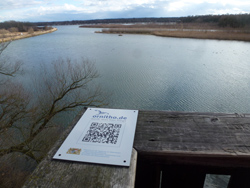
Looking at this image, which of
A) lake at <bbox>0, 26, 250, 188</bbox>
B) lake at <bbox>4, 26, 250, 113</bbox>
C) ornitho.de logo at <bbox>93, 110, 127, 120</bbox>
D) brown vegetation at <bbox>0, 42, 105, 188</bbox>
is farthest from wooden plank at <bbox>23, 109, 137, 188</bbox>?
lake at <bbox>4, 26, 250, 113</bbox>

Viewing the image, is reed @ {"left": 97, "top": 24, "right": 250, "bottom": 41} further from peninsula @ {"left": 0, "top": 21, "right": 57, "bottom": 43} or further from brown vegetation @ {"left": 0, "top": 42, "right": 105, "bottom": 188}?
brown vegetation @ {"left": 0, "top": 42, "right": 105, "bottom": 188}

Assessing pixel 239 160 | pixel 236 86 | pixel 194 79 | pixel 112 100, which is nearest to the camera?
pixel 239 160

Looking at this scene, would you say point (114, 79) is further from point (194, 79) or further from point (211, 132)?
point (211, 132)

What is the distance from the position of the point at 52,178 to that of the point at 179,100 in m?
→ 6.44

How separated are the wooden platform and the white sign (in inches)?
1.1

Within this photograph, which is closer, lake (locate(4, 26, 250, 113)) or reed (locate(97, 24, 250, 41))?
lake (locate(4, 26, 250, 113))

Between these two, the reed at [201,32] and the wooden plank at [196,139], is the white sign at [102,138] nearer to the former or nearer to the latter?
the wooden plank at [196,139]

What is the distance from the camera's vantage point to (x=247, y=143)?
73cm

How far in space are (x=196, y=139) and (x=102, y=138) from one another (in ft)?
1.31

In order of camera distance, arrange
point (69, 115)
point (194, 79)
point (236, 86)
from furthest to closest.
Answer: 1. point (194, 79)
2. point (236, 86)
3. point (69, 115)

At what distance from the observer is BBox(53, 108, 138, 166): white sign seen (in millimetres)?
689

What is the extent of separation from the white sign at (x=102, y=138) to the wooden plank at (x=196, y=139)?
0.06 metres

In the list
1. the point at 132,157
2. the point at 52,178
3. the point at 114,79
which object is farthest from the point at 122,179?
the point at 114,79

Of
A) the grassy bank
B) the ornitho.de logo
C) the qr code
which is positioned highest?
the ornitho.de logo
